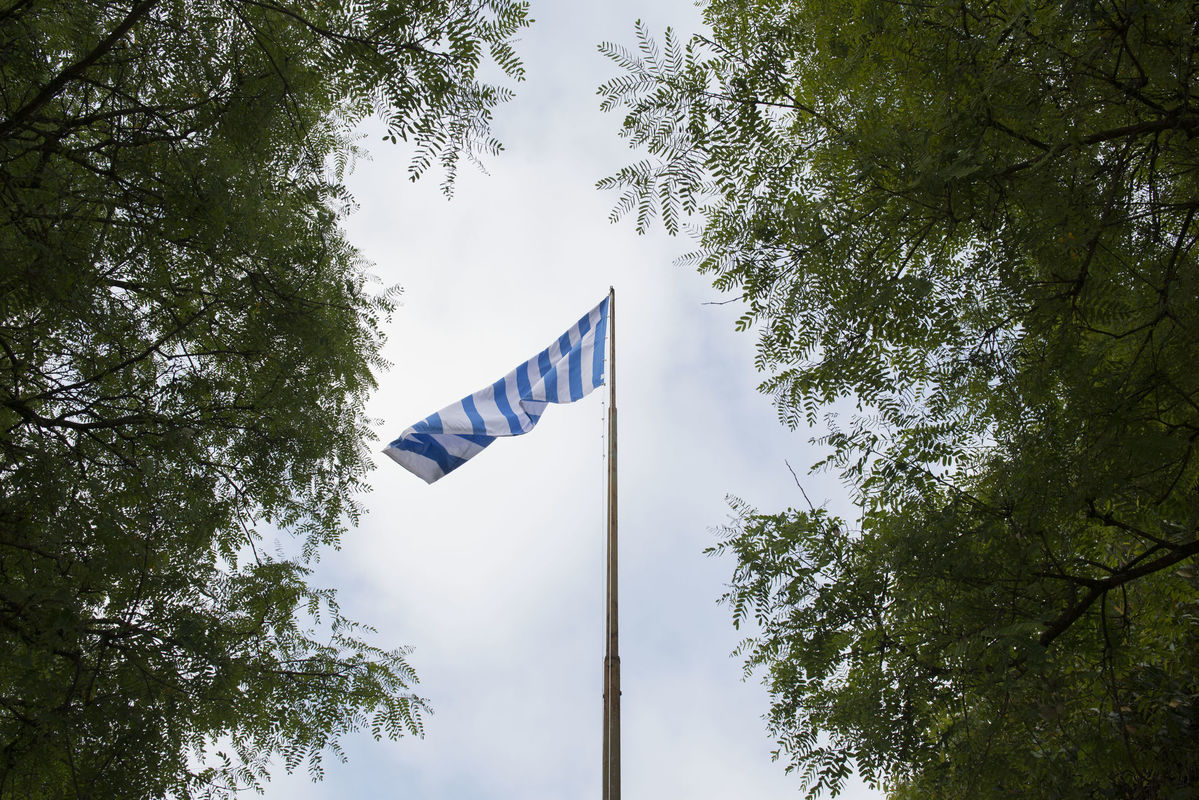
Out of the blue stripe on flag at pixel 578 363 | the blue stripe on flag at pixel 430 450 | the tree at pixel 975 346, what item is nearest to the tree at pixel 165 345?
the tree at pixel 975 346

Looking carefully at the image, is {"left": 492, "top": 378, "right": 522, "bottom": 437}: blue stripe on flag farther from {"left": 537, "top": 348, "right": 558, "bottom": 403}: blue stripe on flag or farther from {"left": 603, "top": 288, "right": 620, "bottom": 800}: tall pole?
{"left": 603, "top": 288, "right": 620, "bottom": 800}: tall pole

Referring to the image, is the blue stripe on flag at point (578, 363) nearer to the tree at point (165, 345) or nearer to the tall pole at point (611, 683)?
the tall pole at point (611, 683)

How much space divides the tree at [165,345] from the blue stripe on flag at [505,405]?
407 cm

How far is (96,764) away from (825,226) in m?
4.34

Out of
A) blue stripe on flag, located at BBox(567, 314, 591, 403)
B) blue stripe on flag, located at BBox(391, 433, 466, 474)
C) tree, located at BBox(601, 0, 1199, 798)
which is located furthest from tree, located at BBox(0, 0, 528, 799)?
blue stripe on flag, located at BBox(567, 314, 591, 403)

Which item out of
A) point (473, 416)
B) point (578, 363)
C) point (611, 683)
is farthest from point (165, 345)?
point (578, 363)

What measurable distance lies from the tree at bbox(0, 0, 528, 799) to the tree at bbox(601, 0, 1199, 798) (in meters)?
1.52

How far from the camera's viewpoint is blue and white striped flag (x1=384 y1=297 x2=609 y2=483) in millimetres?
8852

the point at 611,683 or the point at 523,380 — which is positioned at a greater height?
the point at 523,380

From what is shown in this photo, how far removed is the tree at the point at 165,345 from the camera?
3510 mm

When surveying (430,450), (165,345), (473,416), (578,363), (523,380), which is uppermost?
(578,363)

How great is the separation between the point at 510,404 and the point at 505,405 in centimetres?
6

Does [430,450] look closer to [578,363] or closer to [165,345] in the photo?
[578,363]

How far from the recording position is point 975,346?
13.1 feet
